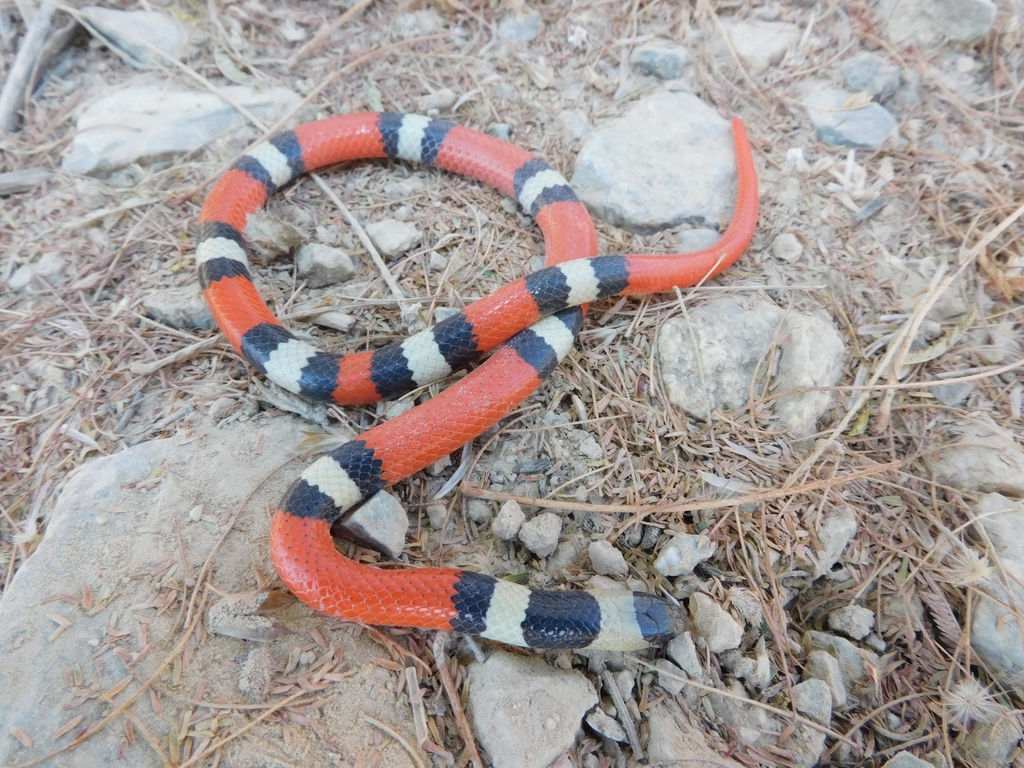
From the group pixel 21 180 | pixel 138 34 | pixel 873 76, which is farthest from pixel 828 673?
pixel 138 34

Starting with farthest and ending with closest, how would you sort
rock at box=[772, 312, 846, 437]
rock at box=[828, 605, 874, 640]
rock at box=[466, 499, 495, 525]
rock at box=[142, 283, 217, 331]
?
rock at box=[142, 283, 217, 331]
rock at box=[772, 312, 846, 437]
rock at box=[466, 499, 495, 525]
rock at box=[828, 605, 874, 640]

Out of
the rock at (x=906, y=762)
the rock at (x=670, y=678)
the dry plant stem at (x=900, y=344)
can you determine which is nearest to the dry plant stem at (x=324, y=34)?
the dry plant stem at (x=900, y=344)

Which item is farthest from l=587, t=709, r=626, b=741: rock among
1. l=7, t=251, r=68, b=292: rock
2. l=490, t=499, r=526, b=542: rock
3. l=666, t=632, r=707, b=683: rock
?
l=7, t=251, r=68, b=292: rock

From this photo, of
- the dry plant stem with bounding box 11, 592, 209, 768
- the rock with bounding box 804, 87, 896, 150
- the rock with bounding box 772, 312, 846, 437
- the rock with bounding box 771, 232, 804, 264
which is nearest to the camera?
the dry plant stem with bounding box 11, 592, 209, 768

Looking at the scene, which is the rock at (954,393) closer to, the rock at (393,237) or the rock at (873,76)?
the rock at (873,76)

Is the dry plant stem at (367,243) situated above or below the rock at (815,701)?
above

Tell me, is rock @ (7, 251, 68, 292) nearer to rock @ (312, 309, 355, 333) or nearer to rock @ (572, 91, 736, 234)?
rock @ (312, 309, 355, 333)

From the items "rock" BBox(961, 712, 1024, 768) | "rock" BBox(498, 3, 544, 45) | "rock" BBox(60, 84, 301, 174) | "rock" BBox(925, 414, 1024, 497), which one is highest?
"rock" BBox(60, 84, 301, 174)
